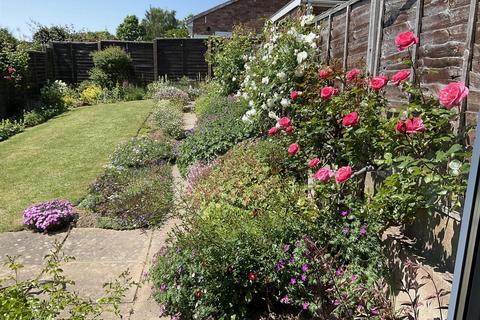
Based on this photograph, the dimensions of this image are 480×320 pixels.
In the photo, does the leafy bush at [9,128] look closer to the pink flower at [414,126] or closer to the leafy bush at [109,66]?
the leafy bush at [109,66]

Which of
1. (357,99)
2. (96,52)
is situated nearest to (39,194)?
(357,99)

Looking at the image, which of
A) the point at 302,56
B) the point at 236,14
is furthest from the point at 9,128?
the point at 236,14

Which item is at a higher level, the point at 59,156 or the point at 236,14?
the point at 236,14

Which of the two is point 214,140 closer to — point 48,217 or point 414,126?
point 48,217

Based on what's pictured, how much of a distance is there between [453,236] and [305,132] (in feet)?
4.66

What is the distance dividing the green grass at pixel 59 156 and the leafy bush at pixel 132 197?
0.39 m

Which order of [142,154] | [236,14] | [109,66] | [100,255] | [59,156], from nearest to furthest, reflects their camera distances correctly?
[100,255]
[142,154]
[59,156]
[109,66]
[236,14]

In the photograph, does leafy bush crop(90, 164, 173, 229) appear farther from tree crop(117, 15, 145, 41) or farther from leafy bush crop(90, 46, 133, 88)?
tree crop(117, 15, 145, 41)

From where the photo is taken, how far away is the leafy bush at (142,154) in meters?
6.37

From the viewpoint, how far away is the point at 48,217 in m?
4.29

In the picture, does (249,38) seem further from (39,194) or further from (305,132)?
(305,132)

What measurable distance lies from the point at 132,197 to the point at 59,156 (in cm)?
327

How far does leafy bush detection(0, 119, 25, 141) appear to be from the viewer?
948 centimetres

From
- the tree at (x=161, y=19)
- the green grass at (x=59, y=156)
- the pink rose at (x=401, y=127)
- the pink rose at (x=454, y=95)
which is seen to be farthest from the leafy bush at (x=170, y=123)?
the tree at (x=161, y=19)
